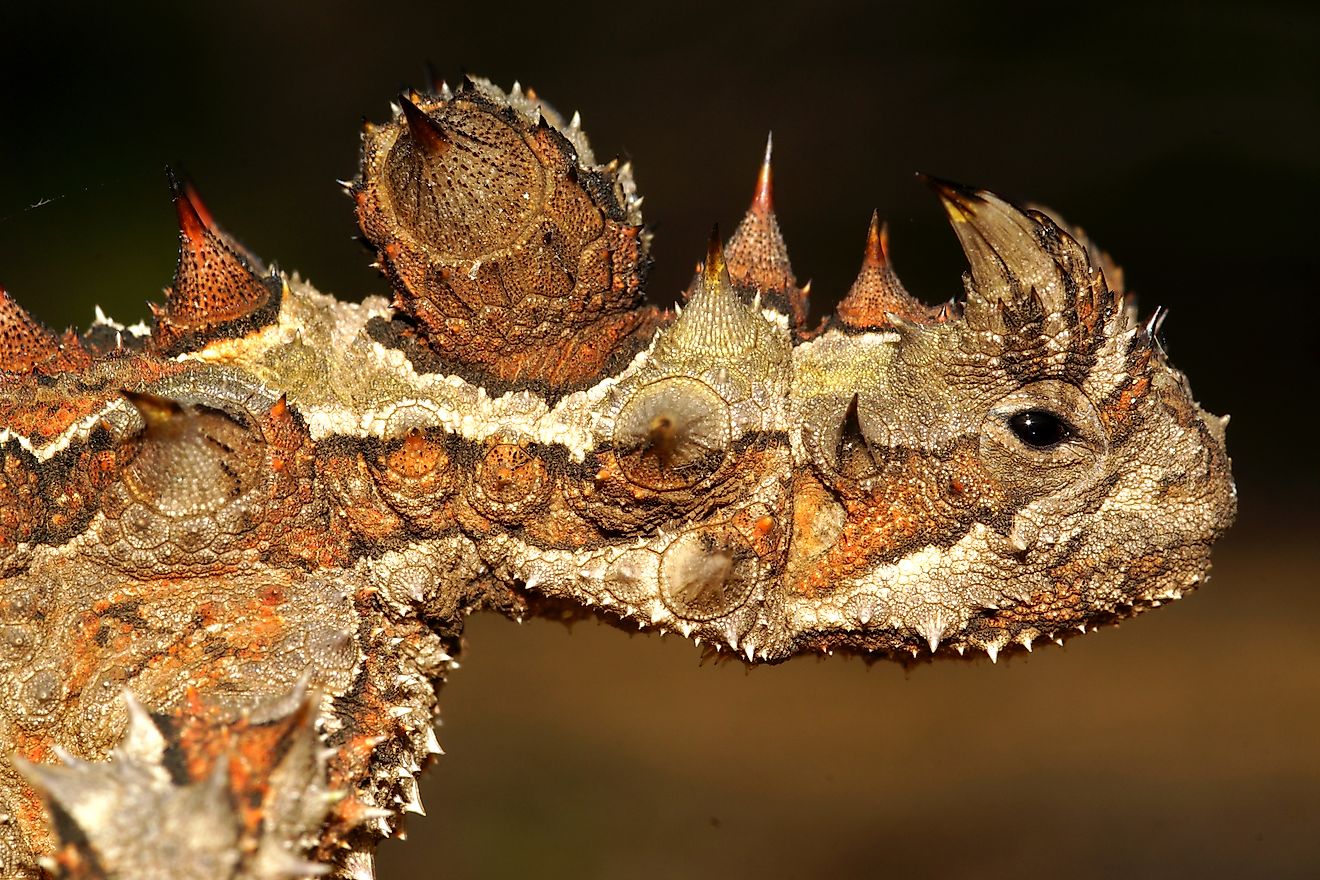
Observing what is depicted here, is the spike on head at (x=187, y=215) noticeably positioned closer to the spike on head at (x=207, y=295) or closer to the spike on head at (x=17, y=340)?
the spike on head at (x=207, y=295)

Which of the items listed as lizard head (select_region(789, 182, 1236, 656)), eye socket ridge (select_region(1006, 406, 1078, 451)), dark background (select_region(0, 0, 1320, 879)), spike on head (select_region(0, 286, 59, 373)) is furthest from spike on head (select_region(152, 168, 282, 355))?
dark background (select_region(0, 0, 1320, 879))

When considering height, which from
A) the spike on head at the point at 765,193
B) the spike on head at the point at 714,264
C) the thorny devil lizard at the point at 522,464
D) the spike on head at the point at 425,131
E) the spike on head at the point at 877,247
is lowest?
the thorny devil lizard at the point at 522,464

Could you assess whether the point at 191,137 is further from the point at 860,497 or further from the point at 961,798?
the point at 961,798

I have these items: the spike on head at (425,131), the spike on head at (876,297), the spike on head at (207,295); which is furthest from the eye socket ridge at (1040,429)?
the spike on head at (207,295)

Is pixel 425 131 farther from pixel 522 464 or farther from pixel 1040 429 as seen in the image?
pixel 1040 429

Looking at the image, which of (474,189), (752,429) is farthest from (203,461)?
(752,429)

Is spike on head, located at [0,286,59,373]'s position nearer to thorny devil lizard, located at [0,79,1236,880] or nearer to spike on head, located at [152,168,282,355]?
thorny devil lizard, located at [0,79,1236,880]

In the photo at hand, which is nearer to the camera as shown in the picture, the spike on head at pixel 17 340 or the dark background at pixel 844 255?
the spike on head at pixel 17 340
